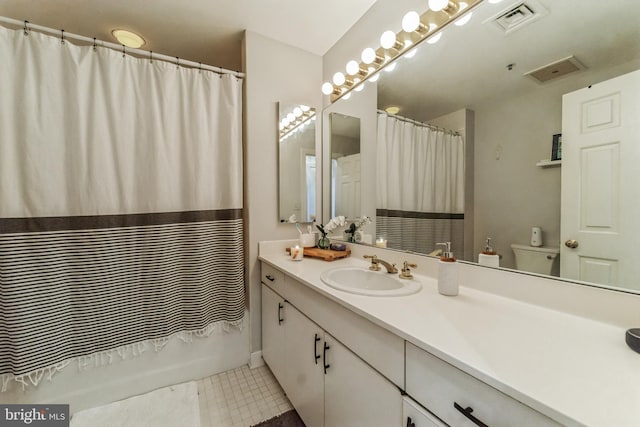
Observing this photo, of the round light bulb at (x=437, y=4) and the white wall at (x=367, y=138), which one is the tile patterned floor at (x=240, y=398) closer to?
the white wall at (x=367, y=138)

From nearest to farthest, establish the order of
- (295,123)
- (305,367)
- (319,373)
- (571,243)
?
(571,243)
(319,373)
(305,367)
(295,123)

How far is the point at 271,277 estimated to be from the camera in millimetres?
1570

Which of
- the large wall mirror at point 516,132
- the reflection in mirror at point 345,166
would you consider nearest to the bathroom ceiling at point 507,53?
the large wall mirror at point 516,132

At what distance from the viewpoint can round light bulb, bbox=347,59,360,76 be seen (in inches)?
62.7

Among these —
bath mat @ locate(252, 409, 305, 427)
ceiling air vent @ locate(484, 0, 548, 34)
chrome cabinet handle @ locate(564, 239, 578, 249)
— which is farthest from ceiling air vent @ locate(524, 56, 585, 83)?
bath mat @ locate(252, 409, 305, 427)

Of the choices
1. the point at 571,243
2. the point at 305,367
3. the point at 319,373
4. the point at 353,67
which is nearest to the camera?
the point at 571,243

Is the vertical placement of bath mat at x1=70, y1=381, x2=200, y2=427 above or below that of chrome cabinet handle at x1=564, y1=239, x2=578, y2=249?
below

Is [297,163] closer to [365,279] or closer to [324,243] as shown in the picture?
[324,243]

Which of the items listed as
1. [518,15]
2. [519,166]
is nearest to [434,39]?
[518,15]

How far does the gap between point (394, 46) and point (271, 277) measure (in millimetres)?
1516

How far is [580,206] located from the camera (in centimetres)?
78

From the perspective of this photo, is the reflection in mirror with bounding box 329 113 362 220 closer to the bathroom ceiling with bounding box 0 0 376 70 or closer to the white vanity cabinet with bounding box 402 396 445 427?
the bathroom ceiling with bounding box 0 0 376 70

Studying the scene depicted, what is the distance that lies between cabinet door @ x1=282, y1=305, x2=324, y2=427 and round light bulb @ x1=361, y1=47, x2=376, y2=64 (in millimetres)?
1495

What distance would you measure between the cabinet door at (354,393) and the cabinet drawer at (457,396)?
0.10 metres
